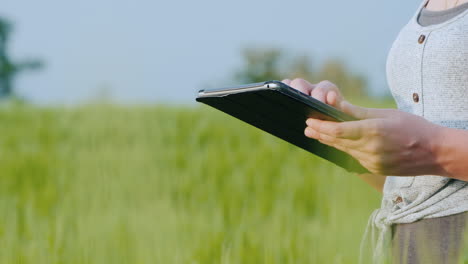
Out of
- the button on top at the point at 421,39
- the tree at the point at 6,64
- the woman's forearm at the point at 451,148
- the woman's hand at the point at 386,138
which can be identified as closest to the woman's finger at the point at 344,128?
the woman's hand at the point at 386,138

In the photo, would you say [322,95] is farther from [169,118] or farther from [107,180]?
[169,118]

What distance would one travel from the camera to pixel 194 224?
2.61m

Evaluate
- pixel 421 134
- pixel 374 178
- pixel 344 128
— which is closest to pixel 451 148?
pixel 421 134

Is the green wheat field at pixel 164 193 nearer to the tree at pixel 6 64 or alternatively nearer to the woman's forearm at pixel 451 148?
the woman's forearm at pixel 451 148

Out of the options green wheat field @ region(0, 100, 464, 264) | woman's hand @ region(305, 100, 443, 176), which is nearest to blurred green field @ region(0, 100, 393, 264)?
green wheat field @ region(0, 100, 464, 264)

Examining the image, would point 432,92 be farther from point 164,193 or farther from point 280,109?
point 164,193

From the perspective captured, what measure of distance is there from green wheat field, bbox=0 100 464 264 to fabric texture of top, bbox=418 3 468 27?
2.78ft

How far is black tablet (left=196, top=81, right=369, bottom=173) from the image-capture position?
787 millimetres

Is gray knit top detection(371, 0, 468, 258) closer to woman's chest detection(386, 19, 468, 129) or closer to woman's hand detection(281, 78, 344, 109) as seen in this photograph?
woman's chest detection(386, 19, 468, 129)

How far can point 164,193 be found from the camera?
336 centimetres

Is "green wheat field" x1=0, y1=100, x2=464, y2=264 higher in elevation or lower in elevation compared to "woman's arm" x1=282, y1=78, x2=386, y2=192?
lower

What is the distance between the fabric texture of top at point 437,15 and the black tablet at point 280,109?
0.80ft

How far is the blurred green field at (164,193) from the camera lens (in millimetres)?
2066

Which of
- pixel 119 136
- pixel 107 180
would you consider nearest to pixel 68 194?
pixel 107 180
